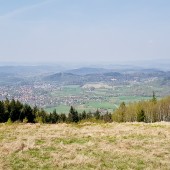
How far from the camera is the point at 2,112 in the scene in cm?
8706

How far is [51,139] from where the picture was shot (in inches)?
956

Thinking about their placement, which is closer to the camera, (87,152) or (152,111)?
(87,152)

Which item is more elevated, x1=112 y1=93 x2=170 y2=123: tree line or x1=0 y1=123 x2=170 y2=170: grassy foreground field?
x1=0 y1=123 x2=170 y2=170: grassy foreground field

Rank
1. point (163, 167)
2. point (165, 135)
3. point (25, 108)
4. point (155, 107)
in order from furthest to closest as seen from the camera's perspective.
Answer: point (155, 107), point (25, 108), point (165, 135), point (163, 167)

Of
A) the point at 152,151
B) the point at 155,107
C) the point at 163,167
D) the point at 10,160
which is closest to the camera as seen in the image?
the point at 163,167

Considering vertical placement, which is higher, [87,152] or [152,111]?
[87,152]

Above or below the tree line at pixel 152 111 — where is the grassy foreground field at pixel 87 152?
above

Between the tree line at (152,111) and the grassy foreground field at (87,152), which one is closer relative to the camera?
the grassy foreground field at (87,152)

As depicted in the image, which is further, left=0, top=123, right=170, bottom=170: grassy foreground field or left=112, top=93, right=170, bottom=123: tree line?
left=112, top=93, right=170, bottom=123: tree line

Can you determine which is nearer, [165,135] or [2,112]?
[165,135]

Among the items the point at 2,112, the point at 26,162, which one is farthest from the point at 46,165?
the point at 2,112

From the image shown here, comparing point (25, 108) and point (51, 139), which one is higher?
point (51, 139)

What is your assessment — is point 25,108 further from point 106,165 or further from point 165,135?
point 106,165

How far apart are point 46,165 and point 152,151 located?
23.0 ft
